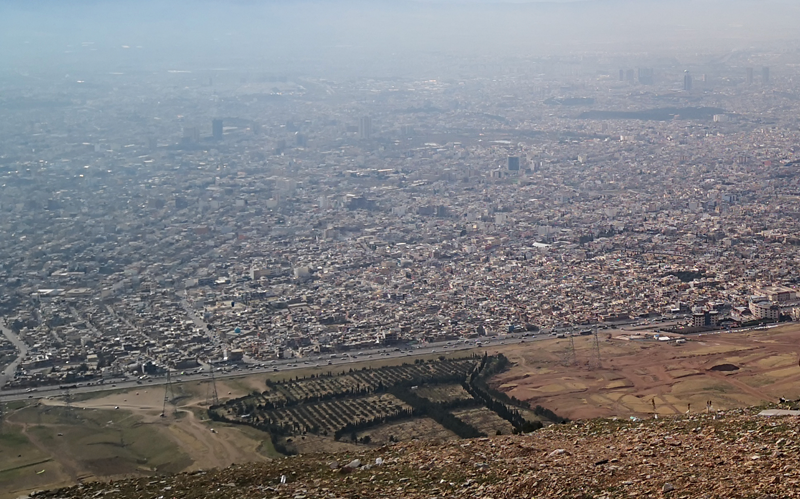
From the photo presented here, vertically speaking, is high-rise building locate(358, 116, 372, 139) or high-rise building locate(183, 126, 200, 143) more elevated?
high-rise building locate(358, 116, 372, 139)

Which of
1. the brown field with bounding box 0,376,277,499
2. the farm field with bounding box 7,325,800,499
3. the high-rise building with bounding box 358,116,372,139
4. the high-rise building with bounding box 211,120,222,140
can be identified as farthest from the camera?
the high-rise building with bounding box 358,116,372,139

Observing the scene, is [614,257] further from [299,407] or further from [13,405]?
[13,405]

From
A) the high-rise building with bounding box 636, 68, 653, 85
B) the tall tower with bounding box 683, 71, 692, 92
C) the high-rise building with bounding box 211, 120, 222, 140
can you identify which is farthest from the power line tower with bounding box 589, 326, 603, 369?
the high-rise building with bounding box 636, 68, 653, 85

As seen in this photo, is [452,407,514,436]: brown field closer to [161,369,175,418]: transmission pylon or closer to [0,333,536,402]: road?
[0,333,536,402]: road

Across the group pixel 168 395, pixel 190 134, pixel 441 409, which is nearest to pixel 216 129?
pixel 190 134

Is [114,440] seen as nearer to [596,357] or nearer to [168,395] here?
[168,395]

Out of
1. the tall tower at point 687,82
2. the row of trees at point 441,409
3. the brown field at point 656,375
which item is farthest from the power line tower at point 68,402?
the tall tower at point 687,82
